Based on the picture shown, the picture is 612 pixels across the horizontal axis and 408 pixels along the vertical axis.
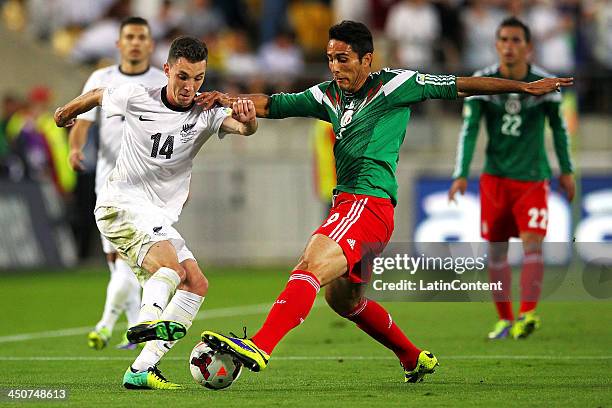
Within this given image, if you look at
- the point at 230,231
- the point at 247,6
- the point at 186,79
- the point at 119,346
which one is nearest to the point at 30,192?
the point at 230,231

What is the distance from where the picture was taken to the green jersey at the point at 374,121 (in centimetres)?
817

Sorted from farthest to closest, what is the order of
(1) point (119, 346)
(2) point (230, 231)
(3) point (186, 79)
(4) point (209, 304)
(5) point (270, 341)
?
(2) point (230, 231) → (4) point (209, 304) → (1) point (119, 346) → (3) point (186, 79) → (5) point (270, 341)

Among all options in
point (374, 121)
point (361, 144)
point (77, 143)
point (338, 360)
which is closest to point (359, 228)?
point (361, 144)

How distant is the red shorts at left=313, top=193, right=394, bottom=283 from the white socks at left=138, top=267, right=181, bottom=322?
925 millimetres

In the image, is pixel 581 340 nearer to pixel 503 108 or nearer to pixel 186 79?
pixel 503 108

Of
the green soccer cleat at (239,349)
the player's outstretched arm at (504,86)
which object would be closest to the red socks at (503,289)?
the player's outstretched arm at (504,86)

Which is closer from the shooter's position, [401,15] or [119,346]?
[119,346]

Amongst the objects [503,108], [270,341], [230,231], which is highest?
[503,108]

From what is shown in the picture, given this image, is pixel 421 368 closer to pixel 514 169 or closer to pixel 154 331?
pixel 154 331

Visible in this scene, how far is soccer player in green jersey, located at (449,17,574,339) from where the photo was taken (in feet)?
37.1

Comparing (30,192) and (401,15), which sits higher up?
(401,15)

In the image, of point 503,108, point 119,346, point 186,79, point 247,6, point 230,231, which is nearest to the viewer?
point 186,79

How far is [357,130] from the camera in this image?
27.0ft

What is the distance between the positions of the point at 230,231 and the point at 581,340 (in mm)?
10040
